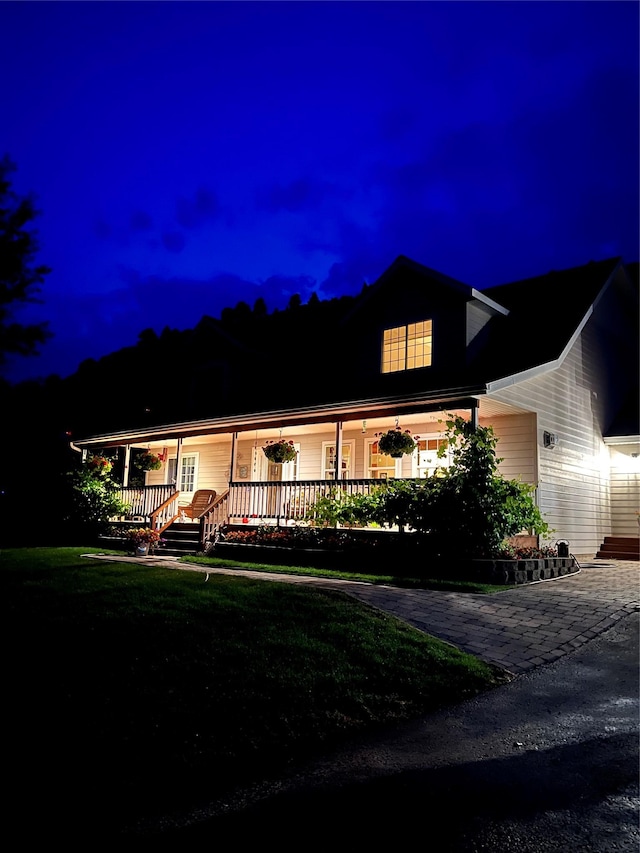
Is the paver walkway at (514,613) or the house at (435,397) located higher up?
the house at (435,397)

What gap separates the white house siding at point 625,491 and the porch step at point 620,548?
→ 0.44 metres

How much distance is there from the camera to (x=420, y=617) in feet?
24.7

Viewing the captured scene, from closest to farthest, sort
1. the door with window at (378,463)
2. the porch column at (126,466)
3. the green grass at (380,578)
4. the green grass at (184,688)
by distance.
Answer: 1. the green grass at (184,688)
2. the green grass at (380,578)
3. the door with window at (378,463)
4. the porch column at (126,466)

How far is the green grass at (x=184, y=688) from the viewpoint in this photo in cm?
344

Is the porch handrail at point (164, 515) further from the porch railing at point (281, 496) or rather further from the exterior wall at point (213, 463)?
the exterior wall at point (213, 463)

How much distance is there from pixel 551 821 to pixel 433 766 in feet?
2.73

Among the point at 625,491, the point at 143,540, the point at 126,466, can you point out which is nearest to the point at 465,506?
the point at 143,540

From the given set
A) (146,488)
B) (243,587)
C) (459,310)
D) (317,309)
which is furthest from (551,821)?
(317,309)

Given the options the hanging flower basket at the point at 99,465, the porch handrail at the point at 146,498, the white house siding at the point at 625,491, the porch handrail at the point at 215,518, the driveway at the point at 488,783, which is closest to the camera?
the driveway at the point at 488,783

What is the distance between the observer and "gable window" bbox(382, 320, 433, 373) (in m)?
16.0

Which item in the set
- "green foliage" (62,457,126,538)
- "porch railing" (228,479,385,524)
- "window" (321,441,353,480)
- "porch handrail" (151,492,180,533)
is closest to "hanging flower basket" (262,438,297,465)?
"porch railing" (228,479,385,524)

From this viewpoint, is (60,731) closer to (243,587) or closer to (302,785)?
(302,785)

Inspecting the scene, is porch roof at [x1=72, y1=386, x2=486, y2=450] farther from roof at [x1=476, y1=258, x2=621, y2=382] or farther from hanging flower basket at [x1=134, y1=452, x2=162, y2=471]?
roof at [x1=476, y1=258, x2=621, y2=382]

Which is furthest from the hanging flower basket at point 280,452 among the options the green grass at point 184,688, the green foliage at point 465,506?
the green grass at point 184,688
